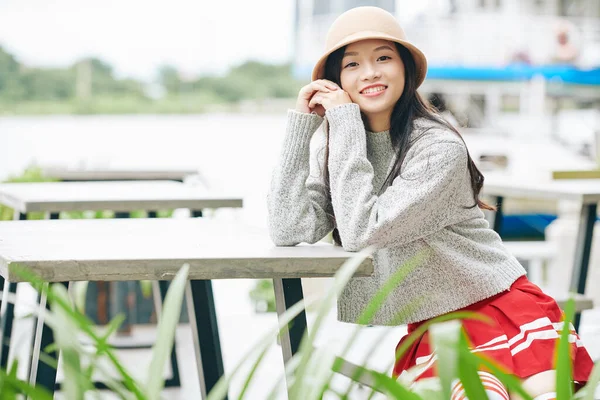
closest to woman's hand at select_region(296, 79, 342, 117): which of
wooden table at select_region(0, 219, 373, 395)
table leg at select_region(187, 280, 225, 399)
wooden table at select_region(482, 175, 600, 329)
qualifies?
wooden table at select_region(0, 219, 373, 395)

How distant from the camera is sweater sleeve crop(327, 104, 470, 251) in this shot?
1.56 metres

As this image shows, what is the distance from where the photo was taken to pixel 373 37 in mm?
1709

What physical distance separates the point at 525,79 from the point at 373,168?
1990 cm

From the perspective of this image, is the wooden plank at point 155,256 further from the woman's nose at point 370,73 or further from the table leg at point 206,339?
the woman's nose at point 370,73

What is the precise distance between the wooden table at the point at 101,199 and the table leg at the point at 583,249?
1.28m

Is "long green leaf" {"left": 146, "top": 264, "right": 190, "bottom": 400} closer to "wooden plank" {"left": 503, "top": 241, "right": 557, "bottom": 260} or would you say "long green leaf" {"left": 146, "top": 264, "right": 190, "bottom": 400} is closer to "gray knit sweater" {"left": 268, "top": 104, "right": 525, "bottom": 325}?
"gray knit sweater" {"left": 268, "top": 104, "right": 525, "bottom": 325}

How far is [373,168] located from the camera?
179 centimetres

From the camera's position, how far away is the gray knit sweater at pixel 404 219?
1580mm

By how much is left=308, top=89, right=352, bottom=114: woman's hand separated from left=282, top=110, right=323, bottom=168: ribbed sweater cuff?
4cm

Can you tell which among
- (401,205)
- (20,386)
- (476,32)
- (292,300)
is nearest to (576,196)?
(401,205)

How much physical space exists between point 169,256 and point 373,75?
2.05 ft

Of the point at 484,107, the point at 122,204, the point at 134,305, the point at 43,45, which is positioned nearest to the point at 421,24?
the point at 484,107

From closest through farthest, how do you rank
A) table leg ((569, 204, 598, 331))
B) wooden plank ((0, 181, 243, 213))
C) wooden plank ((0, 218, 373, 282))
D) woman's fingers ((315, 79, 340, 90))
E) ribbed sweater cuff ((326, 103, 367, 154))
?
wooden plank ((0, 218, 373, 282))
ribbed sweater cuff ((326, 103, 367, 154))
woman's fingers ((315, 79, 340, 90))
wooden plank ((0, 181, 243, 213))
table leg ((569, 204, 598, 331))

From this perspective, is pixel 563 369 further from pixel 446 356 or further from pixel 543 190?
pixel 543 190
